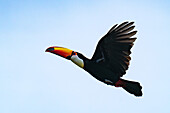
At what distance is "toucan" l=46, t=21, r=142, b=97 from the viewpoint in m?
6.98

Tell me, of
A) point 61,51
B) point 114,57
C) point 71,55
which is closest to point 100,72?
point 114,57

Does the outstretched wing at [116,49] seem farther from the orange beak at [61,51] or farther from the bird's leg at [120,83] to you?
the orange beak at [61,51]

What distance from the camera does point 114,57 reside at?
284 inches

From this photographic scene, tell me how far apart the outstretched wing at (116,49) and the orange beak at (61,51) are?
0.59 metres

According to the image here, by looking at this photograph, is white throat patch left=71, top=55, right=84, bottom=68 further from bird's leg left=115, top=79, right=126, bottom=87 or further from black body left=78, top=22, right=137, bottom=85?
bird's leg left=115, top=79, right=126, bottom=87

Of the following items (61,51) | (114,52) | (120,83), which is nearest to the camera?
(61,51)

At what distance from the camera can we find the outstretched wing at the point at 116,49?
712 centimetres

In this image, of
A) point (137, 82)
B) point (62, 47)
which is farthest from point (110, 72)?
point (62, 47)

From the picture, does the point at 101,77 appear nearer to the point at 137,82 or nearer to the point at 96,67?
the point at 96,67

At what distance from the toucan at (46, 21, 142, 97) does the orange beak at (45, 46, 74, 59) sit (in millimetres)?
39

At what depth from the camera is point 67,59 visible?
6980mm

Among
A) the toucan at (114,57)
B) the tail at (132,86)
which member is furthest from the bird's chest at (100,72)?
the tail at (132,86)

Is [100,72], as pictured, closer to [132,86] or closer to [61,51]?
[132,86]

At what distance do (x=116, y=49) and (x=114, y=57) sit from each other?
7.8 inches
